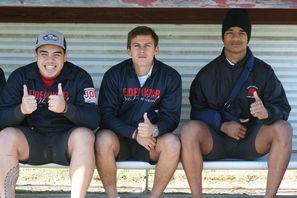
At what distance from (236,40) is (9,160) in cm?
179

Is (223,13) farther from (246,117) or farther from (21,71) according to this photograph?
(21,71)

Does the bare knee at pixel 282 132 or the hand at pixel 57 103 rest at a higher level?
the hand at pixel 57 103

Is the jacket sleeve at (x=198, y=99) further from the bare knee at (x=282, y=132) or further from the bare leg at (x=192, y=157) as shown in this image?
the bare knee at (x=282, y=132)

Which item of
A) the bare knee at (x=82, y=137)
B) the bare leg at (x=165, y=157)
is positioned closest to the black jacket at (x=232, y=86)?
the bare leg at (x=165, y=157)

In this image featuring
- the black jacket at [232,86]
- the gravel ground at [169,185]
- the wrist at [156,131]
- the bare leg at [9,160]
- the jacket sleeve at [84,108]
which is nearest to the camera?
the bare leg at [9,160]

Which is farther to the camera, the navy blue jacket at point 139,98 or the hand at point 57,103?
the navy blue jacket at point 139,98

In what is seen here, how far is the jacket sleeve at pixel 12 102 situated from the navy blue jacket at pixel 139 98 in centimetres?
57

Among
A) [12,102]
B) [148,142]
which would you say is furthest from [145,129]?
[12,102]

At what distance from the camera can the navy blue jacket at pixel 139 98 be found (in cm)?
452

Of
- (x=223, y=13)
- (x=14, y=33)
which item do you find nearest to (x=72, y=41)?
(x=14, y=33)

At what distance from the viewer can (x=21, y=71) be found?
4.50 m

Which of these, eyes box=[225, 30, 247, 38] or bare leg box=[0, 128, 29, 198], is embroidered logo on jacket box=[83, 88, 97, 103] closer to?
bare leg box=[0, 128, 29, 198]

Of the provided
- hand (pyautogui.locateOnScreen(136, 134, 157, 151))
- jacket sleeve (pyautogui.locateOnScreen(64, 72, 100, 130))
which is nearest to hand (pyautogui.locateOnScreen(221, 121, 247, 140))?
hand (pyautogui.locateOnScreen(136, 134, 157, 151))

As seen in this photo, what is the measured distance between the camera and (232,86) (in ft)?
15.3
